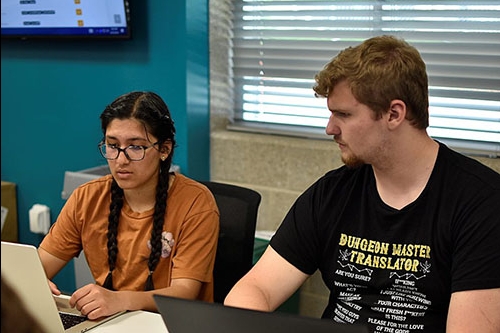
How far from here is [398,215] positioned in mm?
1426

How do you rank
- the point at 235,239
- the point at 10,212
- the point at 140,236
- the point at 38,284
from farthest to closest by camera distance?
the point at 10,212
the point at 235,239
the point at 140,236
the point at 38,284

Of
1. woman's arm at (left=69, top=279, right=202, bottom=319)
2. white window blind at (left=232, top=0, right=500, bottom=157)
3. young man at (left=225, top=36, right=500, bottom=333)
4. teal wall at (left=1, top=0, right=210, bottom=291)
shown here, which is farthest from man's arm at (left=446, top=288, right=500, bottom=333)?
→ teal wall at (left=1, top=0, right=210, bottom=291)

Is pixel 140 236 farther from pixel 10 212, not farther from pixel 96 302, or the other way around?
pixel 10 212

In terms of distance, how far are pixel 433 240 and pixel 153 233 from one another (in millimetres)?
720

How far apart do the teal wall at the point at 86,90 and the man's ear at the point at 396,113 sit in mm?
Result: 1410

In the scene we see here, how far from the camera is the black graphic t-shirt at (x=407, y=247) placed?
1332mm

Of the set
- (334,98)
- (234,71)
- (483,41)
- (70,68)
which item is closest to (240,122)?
(234,71)

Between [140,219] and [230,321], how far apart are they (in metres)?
0.78

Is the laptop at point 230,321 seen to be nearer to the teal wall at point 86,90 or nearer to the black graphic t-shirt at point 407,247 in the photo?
the black graphic t-shirt at point 407,247

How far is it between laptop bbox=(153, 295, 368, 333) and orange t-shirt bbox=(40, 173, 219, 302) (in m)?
0.61

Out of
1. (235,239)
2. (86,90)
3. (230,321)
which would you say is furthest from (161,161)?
(86,90)

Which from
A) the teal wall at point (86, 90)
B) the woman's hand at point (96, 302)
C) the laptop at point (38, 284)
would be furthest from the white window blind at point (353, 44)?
the laptop at point (38, 284)

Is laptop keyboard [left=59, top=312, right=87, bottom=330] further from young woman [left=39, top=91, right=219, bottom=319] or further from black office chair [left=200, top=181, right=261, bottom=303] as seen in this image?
black office chair [left=200, top=181, right=261, bottom=303]

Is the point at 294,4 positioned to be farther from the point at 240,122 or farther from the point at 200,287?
the point at 200,287
